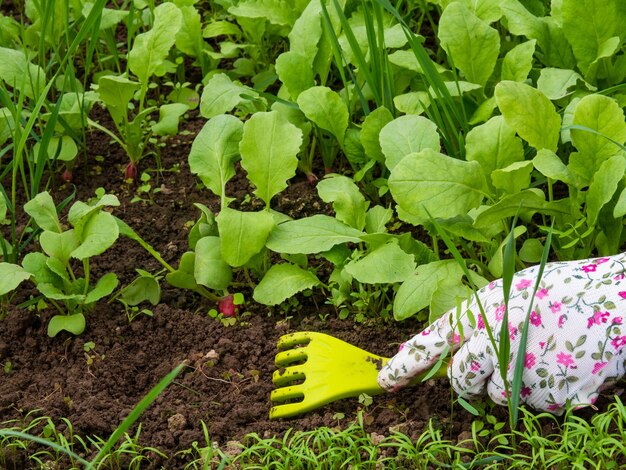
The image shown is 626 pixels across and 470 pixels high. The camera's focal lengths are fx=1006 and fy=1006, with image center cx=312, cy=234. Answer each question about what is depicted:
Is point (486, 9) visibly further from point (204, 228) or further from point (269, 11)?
point (204, 228)

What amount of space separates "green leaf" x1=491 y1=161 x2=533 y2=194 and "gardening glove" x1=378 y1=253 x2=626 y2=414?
0.86 feet

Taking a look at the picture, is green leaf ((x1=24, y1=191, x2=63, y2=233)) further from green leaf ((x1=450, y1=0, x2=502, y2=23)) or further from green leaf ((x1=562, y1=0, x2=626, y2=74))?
green leaf ((x1=562, y1=0, x2=626, y2=74))

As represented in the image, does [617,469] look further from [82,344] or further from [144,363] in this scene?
[82,344]

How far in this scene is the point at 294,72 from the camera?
261 centimetres

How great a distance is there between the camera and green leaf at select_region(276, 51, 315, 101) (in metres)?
2.59

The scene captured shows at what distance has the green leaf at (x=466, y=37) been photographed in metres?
2.47

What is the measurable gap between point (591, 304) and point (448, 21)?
94 cm

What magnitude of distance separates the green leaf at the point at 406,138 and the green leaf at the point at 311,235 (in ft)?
0.60

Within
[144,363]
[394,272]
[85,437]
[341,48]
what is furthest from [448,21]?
[85,437]

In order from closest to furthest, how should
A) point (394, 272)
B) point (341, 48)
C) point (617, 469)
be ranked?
point (617, 469)
point (394, 272)
point (341, 48)

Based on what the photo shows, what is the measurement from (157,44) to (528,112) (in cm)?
Result: 111

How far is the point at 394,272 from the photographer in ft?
7.07

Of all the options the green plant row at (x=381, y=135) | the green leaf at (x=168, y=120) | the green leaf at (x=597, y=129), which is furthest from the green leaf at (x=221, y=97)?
the green leaf at (x=597, y=129)

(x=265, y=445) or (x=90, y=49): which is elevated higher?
(x=90, y=49)
